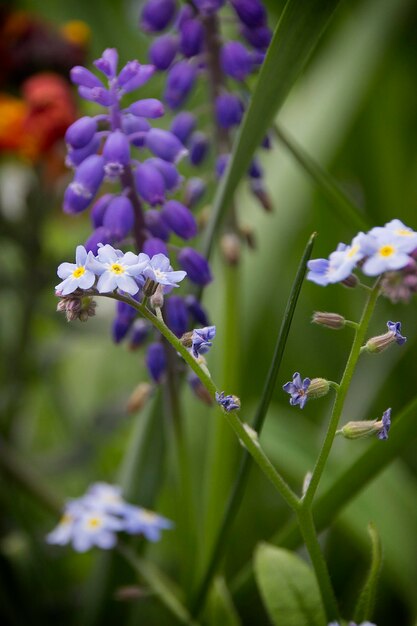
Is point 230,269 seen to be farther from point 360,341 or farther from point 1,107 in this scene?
point 1,107

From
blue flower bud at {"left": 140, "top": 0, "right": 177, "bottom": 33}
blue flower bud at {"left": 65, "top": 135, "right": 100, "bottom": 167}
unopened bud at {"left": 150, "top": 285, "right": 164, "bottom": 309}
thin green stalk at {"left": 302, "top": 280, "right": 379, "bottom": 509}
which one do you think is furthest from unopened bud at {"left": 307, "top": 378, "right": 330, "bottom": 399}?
blue flower bud at {"left": 140, "top": 0, "right": 177, "bottom": 33}

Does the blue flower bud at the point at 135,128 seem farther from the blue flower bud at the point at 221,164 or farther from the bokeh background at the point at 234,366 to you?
the bokeh background at the point at 234,366

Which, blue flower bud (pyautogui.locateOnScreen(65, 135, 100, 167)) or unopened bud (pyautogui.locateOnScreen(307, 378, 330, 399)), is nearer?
unopened bud (pyautogui.locateOnScreen(307, 378, 330, 399))

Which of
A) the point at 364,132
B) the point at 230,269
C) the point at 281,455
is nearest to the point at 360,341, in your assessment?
the point at 230,269

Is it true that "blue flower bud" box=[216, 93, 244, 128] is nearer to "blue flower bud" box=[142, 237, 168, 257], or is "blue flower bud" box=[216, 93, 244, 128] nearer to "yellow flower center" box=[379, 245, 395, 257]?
"blue flower bud" box=[142, 237, 168, 257]

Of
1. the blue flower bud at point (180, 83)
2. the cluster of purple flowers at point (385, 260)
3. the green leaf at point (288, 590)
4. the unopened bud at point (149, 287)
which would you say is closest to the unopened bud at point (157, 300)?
the unopened bud at point (149, 287)

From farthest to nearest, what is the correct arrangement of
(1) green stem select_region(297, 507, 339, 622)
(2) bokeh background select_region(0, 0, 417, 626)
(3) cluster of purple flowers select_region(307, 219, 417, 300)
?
(2) bokeh background select_region(0, 0, 417, 626) < (1) green stem select_region(297, 507, 339, 622) < (3) cluster of purple flowers select_region(307, 219, 417, 300)
